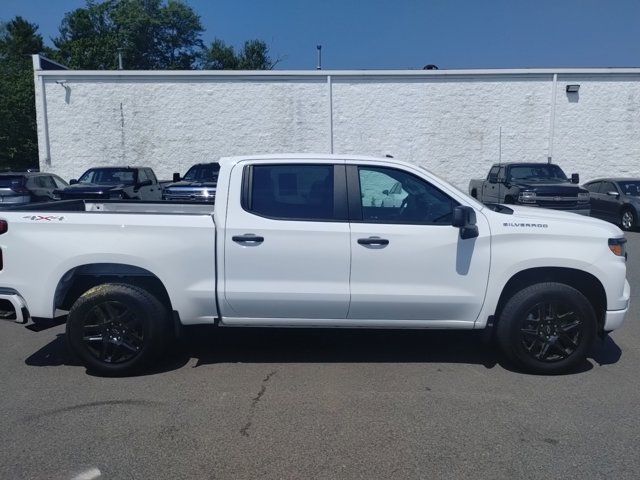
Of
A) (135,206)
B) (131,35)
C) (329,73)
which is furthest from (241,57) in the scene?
(135,206)

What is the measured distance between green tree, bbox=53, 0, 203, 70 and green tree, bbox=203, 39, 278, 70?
1849 mm

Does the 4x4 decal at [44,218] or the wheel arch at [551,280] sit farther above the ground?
the 4x4 decal at [44,218]

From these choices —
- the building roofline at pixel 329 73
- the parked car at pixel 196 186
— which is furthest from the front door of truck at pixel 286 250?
the building roofline at pixel 329 73

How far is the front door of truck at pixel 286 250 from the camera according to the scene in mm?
5168

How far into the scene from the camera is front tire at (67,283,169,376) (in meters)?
5.23

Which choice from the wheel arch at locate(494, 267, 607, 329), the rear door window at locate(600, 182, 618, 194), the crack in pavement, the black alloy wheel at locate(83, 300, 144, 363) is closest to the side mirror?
the wheel arch at locate(494, 267, 607, 329)

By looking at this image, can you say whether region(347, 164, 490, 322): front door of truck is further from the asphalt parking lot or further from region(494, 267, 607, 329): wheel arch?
the asphalt parking lot

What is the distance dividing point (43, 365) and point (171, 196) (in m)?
10.2

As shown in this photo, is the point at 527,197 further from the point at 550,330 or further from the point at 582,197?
the point at 550,330

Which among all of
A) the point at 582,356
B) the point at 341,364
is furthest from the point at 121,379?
the point at 582,356

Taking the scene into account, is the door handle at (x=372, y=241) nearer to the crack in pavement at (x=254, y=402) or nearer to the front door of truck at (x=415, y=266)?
the front door of truck at (x=415, y=266)

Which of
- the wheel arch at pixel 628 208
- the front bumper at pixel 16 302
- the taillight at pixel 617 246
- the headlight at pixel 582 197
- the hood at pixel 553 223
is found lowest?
the wheel arch at pixel 628 208

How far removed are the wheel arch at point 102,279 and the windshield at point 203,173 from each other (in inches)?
454

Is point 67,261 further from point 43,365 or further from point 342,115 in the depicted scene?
point 342,115
